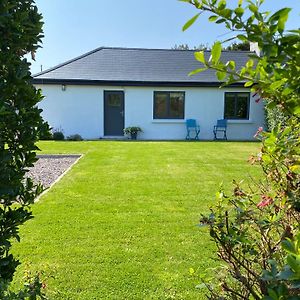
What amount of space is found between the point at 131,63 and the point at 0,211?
18956 millimetres

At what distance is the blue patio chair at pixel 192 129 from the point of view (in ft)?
59.5

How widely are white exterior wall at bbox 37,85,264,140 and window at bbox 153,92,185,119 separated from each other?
283 millimetres

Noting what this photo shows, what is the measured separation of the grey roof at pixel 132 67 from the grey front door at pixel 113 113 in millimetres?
929

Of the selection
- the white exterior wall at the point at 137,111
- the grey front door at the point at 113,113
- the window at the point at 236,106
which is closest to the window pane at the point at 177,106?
the white exterior wall at the point at 137,111

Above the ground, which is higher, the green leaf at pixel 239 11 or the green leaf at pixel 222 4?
the green leaf at pixel 222 4

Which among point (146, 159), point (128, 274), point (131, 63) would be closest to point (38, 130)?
point (128, 274)

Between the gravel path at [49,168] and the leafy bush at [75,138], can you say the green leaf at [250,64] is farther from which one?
the leafy bush at [75,138]

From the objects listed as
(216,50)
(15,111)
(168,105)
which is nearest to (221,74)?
(216,50)

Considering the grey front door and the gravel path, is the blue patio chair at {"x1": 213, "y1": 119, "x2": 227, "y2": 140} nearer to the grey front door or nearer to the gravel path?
the grey front door

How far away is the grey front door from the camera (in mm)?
18234

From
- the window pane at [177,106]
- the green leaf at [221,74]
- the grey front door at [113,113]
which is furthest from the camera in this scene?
the window pane at [177,106]

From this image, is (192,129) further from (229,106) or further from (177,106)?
(229,106)

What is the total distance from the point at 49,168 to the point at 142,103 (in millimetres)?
9341

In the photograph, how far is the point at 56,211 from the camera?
5426mm
